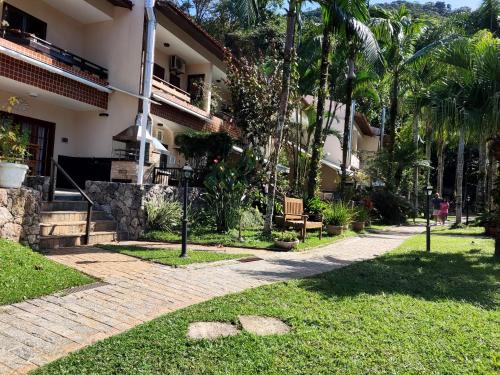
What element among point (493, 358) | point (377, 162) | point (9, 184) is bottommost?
point (493, 358)

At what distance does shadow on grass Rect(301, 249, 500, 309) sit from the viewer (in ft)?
21.6

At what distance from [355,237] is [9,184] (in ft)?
35.3

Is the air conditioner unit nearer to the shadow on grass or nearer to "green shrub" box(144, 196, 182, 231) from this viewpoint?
"green shrub" box(144, 196, 182, 231)

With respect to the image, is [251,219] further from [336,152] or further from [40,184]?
[336,152]

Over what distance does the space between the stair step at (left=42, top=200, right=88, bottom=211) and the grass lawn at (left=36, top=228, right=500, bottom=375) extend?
18.1ft

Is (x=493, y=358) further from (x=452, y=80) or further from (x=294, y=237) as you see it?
(x=452, y=80)

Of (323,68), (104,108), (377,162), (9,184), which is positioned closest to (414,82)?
(377,162)

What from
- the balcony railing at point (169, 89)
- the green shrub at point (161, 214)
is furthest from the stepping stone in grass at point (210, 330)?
the balcony railing at point (169, 89)

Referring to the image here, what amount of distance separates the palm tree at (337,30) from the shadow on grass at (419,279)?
6117 mm

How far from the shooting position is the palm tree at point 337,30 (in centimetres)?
1291

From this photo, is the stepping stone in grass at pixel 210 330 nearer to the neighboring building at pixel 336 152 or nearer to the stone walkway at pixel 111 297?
the stone walkway at pixel 111 297

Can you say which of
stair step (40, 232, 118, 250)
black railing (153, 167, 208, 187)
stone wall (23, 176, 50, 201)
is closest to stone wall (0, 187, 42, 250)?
stair step (40, 232, 118, 250)

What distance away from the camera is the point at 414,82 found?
2527cm

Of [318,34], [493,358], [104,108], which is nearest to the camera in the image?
[493,358]
